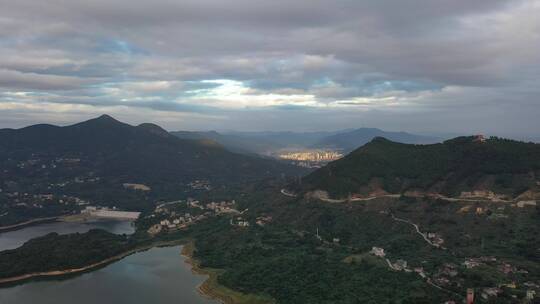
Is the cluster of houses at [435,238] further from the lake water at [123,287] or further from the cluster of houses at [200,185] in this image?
the cluster of houses at [200,185]

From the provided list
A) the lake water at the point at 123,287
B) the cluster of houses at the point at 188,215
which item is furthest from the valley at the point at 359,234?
the lake water at the point at 123,287

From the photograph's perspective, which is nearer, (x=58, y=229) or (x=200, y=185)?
(x=58, y=229)

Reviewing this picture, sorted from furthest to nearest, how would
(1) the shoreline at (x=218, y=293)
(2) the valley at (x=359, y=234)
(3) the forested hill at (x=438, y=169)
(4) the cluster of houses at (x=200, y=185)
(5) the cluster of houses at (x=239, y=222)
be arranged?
(4) the cluster of houses at (x=200, y=185)
(5) the cluster of houses at (x=239, y=222)
(3) the forested hill at (x=438, y=169)
(1) the shoreline at (x=218, y=293)
(2) the valley at (x=359, y=234)

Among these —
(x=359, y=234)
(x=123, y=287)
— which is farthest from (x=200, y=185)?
(x=123, y=287)

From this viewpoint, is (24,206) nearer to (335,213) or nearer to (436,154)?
(335,213)

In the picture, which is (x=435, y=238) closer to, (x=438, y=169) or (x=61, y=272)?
(x=438, y=169)
